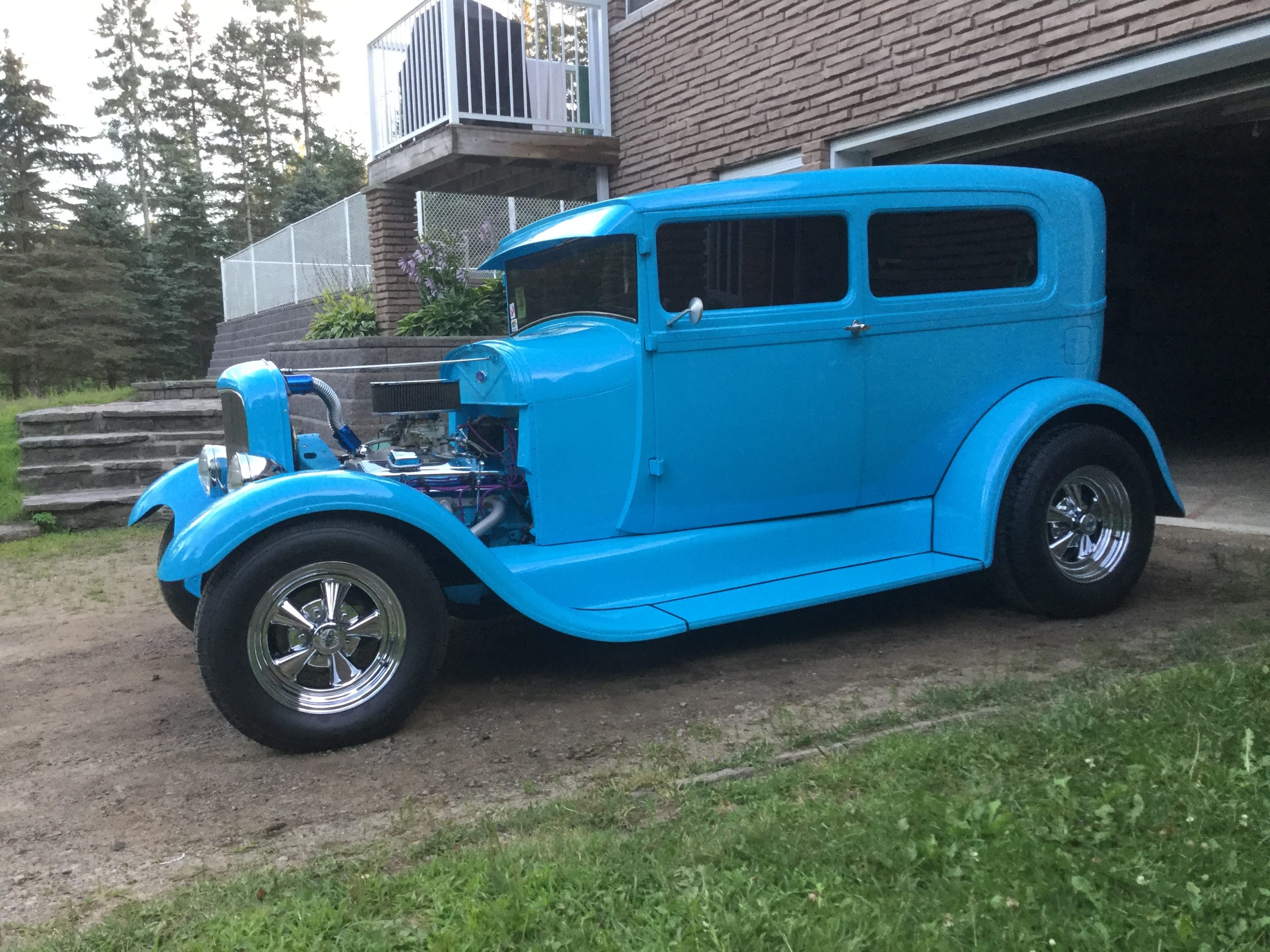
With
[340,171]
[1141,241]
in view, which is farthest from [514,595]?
[340,171]

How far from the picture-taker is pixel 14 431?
9594mm

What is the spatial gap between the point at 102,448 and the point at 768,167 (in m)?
6.26

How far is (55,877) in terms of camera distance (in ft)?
8.29

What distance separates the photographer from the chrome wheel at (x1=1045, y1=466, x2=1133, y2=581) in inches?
171

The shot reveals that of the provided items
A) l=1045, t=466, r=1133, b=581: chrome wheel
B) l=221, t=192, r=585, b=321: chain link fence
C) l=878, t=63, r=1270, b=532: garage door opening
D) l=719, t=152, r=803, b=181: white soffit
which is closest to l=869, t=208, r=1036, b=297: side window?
l=1045, t=466, r=1133, b=581: chrome wheel

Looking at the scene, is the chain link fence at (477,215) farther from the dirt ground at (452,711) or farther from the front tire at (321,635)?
the front tire at (321,635)

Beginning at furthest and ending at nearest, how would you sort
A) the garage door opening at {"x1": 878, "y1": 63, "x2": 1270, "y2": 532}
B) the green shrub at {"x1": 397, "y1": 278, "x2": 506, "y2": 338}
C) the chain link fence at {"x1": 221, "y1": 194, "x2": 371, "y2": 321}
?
the chain link fence at {"x1": 221, "y1": 194, "x2": 371, "y2": 321} → the garage door opening at {"x1": 878, "y1": 63, "x2": 1270, "y2": 532} → the green shrub at {"x1": 397, "y1": 278, "x2": 506, "y2": 338}

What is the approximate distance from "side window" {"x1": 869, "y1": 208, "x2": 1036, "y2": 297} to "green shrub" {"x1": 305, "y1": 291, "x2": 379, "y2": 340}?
7.42 m

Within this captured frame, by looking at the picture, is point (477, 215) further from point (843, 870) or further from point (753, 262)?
point (843, 870)

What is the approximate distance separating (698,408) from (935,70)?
14.5 ft

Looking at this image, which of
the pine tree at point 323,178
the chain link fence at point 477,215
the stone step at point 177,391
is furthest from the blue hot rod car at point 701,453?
the pine tree at point 323,178

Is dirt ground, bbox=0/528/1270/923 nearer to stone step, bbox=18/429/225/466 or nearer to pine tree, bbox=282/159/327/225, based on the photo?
stone step, bbox=18/429/225/466

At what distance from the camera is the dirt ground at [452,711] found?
107 inches

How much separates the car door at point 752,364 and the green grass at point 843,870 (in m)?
1.39
